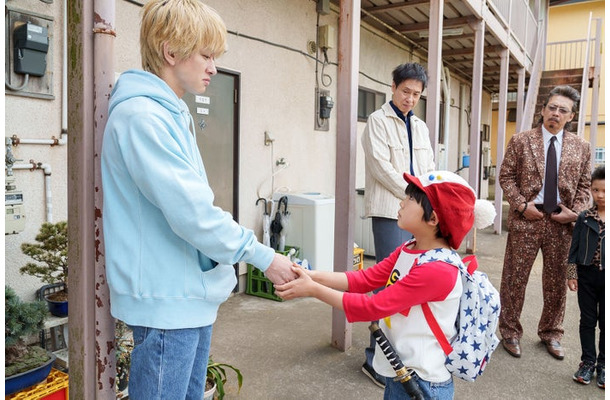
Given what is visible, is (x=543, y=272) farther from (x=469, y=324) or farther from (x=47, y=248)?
(x=47, y=248)

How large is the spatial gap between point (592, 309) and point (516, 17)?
758 centimetres

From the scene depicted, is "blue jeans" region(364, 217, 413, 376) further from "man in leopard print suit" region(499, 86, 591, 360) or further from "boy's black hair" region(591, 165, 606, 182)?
"boy's black hair" region(591, 165, 606, 182)

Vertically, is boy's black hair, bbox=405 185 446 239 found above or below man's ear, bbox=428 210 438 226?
above

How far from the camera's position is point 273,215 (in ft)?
17.0

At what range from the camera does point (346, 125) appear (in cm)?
330

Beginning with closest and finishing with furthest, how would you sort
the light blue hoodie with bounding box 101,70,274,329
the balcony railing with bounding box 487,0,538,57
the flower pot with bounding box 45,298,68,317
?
1. the light blue hoodie with bounding box 101,70,274,329
2. the flower pot with bounding box 45,298,68,317
3. the balcony railing with bounding box 487,0,538,57

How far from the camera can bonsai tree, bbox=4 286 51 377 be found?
2.19m

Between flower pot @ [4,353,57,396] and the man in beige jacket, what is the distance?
1.83 m

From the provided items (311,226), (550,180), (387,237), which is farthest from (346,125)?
(311,226)

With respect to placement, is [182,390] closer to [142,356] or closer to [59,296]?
[142,356]

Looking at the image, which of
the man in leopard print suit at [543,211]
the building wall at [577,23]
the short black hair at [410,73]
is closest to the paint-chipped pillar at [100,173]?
the short black hair at [410,73]

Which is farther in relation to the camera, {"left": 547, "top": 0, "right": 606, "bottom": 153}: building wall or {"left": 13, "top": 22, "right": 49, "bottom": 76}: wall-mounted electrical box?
{"left": 547, "top": 0, "right": 606, "bottom": 153}: building wall

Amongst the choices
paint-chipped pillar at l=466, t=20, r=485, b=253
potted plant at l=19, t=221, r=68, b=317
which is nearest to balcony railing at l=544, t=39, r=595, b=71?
paint-chipped pillar at l=466, t=20, r=485, b=253

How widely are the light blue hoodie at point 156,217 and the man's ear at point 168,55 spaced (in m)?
0.07
